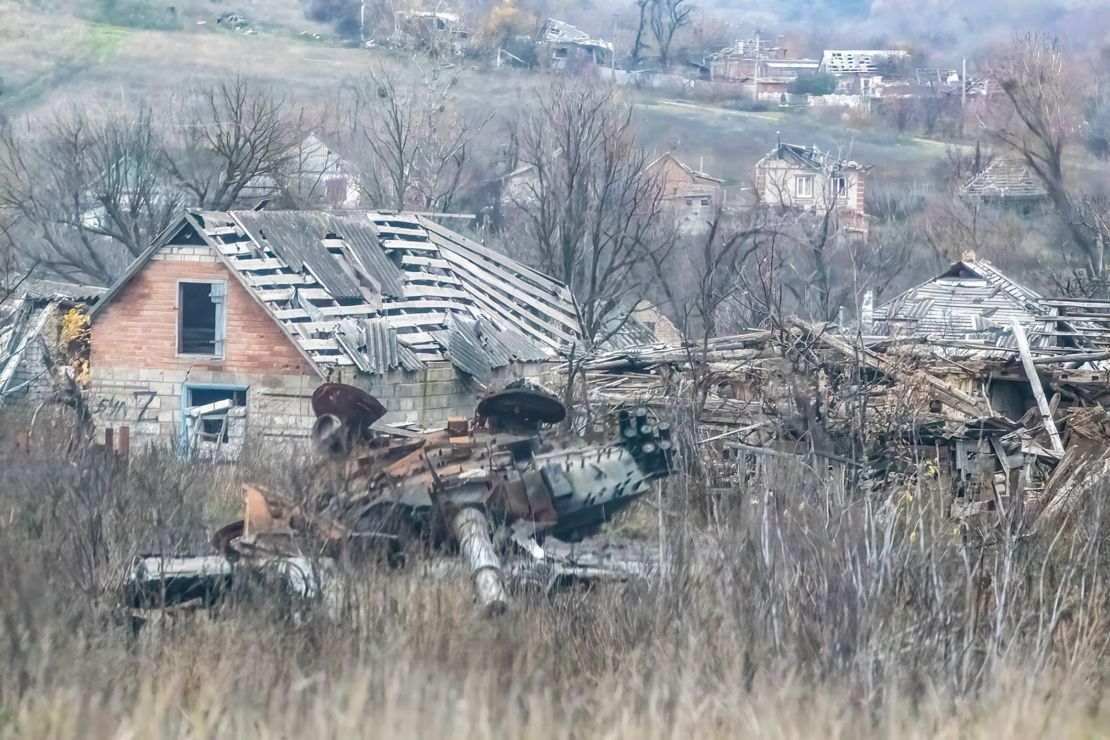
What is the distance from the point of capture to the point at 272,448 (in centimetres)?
1545

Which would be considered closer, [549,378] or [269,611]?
[269,611]

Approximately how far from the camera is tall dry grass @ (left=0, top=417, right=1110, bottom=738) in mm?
5992

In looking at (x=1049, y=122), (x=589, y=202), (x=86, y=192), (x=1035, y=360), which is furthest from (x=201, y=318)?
(x=1049, y=122)

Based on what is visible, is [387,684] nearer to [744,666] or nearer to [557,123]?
[744,666]

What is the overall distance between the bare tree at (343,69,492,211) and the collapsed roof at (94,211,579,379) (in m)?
15.9

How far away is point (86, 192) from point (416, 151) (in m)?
11.8

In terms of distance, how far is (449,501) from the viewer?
1062 cm

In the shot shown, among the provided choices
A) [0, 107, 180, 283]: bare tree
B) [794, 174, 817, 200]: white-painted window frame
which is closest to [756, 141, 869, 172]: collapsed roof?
[794, 174, 817, 200]: white-painted window frame

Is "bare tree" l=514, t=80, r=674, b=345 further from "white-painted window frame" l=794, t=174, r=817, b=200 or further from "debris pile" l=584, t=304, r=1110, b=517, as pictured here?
"white-painted window frame" l=794, t=174, r=817, b=200

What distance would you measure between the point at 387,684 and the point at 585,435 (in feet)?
28.1

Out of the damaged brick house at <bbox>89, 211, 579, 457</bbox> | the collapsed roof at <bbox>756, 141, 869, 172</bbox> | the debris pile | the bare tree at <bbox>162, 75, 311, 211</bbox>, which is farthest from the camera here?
the collapsed roof at <bbox>756, 141, 869, 172</bbox>

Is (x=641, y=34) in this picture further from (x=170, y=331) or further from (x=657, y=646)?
(x=657, y=646)

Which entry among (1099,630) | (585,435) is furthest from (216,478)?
(1099,630)

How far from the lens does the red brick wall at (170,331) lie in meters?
23.1
